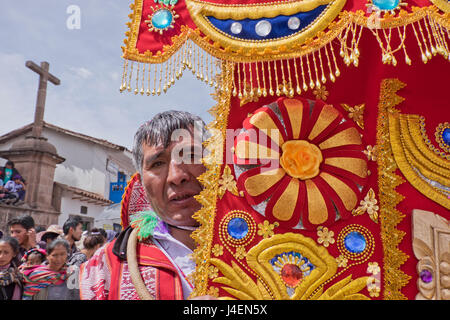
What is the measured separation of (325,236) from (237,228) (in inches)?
13.3

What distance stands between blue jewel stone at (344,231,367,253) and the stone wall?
7953mm

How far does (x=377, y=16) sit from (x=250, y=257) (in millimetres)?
959

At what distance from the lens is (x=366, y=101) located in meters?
1.45

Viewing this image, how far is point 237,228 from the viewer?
53.8 inches

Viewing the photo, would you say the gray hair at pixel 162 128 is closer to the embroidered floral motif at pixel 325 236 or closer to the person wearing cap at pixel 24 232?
the embroidered floral motif at pixel 325 236

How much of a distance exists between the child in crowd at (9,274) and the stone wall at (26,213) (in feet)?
18.5

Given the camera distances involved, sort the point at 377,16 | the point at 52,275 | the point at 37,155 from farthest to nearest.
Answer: the point at 37,155
the point at 52,275
the point at 377,16

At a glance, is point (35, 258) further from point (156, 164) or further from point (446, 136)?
point (446, 136)

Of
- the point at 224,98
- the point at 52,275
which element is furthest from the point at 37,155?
the point at 224,98

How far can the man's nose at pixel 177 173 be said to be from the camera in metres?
1.74

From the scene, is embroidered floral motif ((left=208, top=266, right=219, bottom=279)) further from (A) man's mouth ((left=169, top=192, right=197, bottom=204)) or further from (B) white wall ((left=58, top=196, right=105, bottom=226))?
(B) white wall ((left=58, top=196, right=105, bottom=226))

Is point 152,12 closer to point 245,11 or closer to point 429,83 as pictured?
point 245,11

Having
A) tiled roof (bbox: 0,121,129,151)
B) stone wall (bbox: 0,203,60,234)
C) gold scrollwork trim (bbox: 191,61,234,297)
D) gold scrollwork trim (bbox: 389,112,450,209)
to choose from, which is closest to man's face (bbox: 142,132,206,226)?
gold scrollwork trim (bbox: 191,61,234,297)
